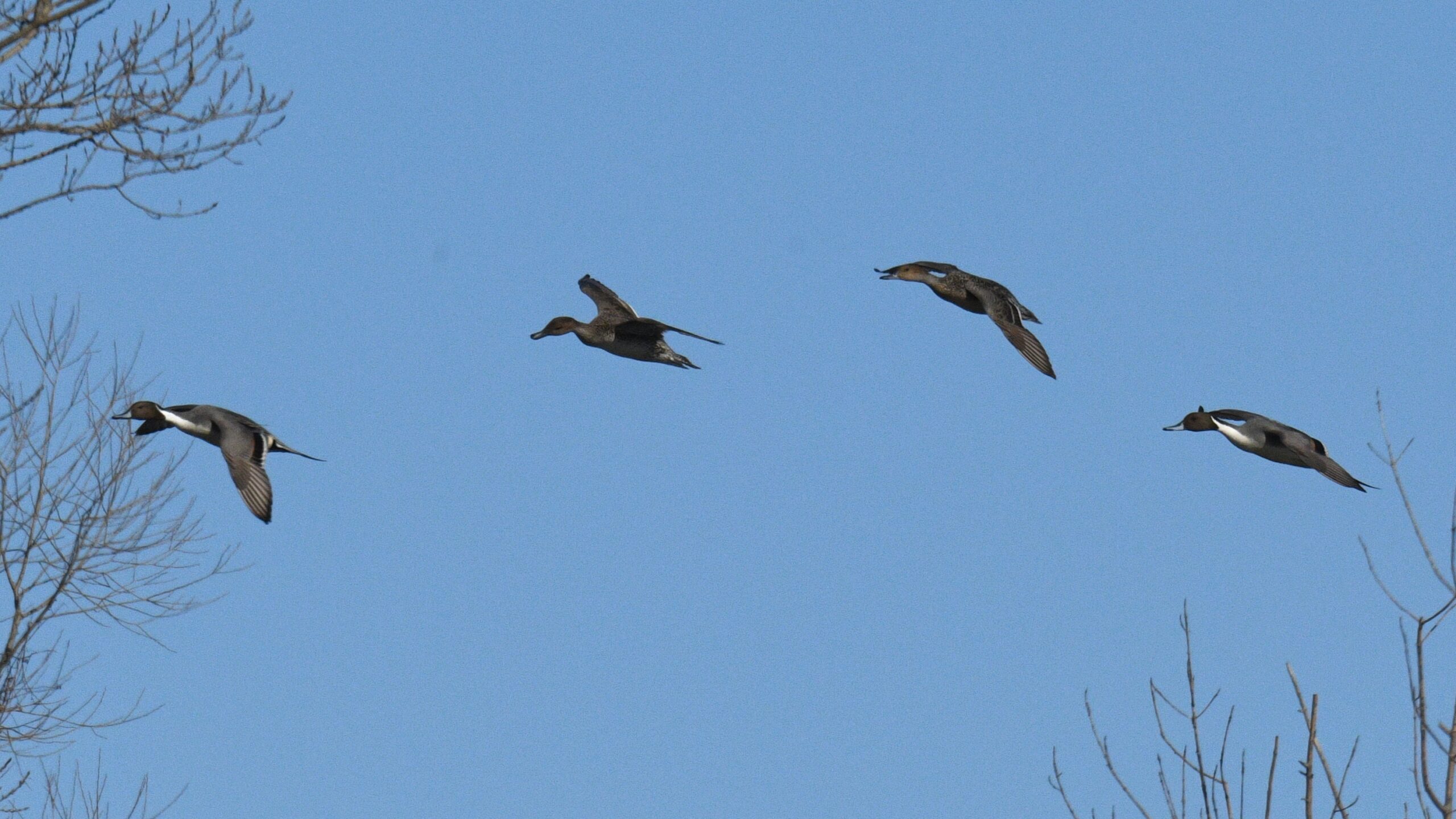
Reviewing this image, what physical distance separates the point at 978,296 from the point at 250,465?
238 inches

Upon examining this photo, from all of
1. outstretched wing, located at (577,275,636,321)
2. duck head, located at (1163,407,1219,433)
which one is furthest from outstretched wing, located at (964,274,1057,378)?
outstretched wing, located at (577,275,636,321)

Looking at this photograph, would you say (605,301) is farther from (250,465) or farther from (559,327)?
(250,465)

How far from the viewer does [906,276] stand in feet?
47.7

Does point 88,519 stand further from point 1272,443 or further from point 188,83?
point 1272,443

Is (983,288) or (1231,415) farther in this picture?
(983,288)

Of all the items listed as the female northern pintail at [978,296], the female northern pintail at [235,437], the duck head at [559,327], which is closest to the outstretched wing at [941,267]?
the female northern pintail at [978,296]

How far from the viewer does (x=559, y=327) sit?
1461cm

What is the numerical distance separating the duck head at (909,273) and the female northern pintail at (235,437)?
223 inches

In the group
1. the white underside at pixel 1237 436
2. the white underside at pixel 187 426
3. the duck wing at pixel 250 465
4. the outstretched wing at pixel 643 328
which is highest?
the outstretched wing at pixel 643 328

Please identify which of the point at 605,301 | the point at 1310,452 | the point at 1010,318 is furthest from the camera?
the point at 605,301

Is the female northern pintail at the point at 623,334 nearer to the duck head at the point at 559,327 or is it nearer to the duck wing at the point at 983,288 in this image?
the duck head at the point at 559,327

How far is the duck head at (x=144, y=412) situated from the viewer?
1159 centimetres

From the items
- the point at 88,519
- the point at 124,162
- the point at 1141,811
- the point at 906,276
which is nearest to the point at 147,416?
the point at 88,519

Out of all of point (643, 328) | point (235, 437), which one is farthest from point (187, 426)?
point (643, 328)
